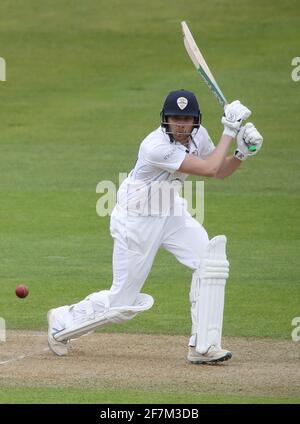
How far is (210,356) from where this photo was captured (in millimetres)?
8469

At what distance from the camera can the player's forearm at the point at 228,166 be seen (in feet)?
28.3

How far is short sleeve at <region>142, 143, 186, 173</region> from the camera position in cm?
834

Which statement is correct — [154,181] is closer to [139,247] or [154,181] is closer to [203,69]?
[139,247]

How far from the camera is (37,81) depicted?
2319 cm

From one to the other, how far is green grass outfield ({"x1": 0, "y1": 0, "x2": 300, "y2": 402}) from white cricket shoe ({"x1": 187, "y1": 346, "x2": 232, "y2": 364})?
1.04 metres

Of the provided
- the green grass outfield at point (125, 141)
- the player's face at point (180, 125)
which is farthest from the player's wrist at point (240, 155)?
the green grass outfield at point (125, 141)

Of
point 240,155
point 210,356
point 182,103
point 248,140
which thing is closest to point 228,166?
point 240,155

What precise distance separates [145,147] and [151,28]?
17471mm

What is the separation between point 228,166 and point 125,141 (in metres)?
11.2

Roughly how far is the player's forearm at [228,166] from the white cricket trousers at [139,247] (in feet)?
1.24

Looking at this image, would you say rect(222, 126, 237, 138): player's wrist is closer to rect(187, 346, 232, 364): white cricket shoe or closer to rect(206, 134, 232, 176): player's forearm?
rect(206, 134, 232, 176): player's forearm

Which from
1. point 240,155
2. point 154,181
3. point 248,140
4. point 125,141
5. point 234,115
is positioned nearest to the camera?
point 234,115
